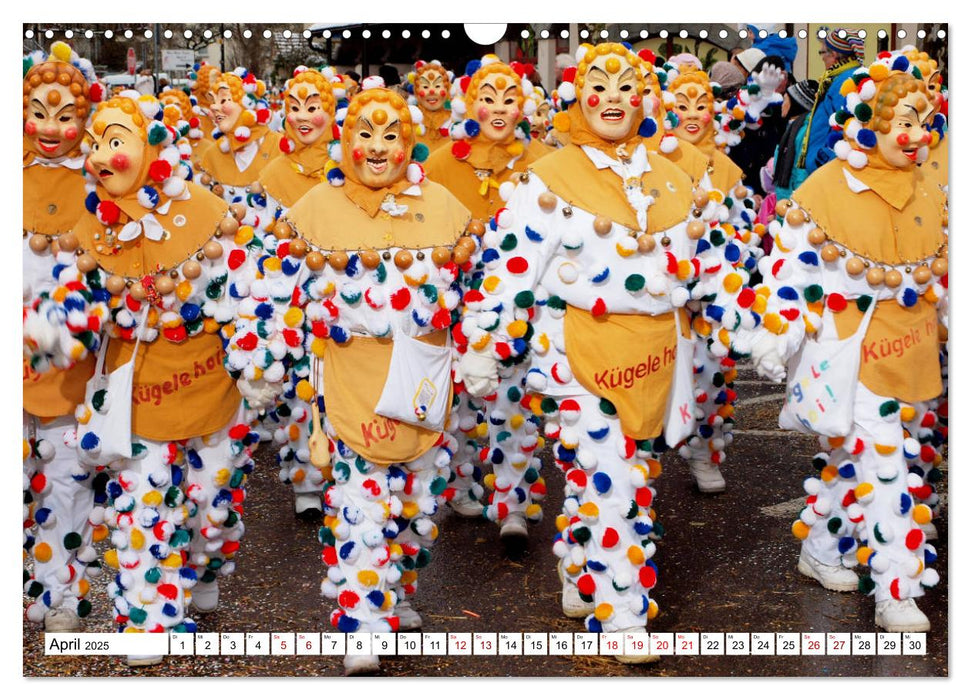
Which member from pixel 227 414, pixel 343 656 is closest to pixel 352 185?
pixel 227 414

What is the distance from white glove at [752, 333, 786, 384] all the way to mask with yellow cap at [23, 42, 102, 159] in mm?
2448

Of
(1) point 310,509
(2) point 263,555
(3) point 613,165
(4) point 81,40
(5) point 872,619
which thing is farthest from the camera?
(1) point 310,509

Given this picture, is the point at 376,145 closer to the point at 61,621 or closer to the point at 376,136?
the point at 376,136

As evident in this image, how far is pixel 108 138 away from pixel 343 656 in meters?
1.92

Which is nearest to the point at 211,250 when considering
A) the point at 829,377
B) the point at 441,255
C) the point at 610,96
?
the point at 441,255

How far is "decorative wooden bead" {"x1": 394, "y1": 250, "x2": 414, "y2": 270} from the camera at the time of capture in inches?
172

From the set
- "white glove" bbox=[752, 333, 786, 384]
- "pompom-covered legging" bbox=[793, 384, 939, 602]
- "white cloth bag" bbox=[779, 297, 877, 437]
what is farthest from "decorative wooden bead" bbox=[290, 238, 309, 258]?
"pompom-covered legging" bbox=[793, 384, 939, 602]

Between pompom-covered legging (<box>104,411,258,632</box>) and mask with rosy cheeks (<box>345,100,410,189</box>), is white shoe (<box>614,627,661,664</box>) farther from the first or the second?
mask with rosy cheeks (<box>345,100,410,189</box>)

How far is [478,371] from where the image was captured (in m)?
4.44

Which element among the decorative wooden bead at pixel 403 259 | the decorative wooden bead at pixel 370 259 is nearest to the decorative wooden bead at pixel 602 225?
the decorative wooden bead at pixel 403 259

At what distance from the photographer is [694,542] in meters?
5.83

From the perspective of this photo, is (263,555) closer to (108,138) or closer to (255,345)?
(255,345)

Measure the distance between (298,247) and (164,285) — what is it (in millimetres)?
470

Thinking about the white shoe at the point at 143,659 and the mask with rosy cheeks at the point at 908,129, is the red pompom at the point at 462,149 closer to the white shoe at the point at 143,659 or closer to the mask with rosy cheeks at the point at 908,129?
the mask with rosy cheeks at the point at 908,129
